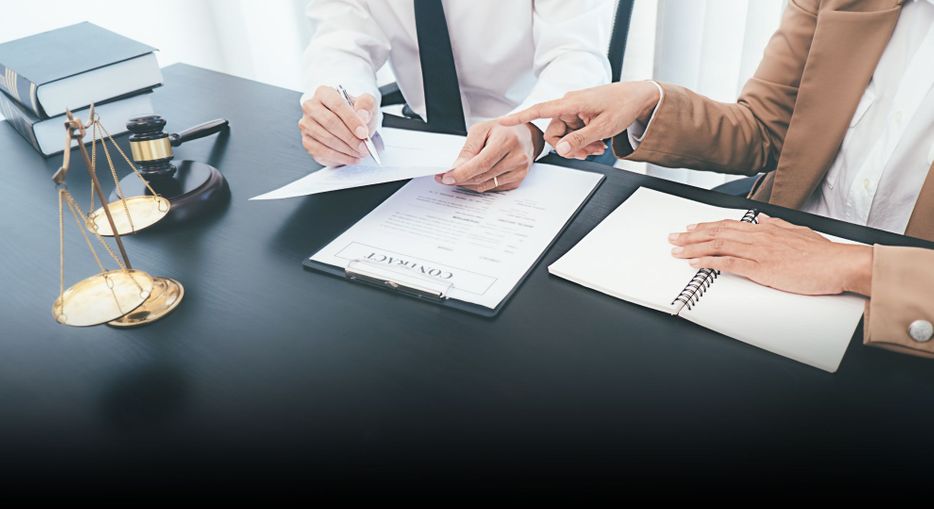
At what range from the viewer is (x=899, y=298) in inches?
25.2

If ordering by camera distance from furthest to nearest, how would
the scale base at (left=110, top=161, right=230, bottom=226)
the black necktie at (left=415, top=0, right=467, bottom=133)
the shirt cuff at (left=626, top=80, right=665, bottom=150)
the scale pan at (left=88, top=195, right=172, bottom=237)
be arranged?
the black necktie at (left=415, top=0, right=467, bottom=133) < the shirt cuff at (left=626, top=80, right=665, bottom=150) < the scale base at (left=110, top=161, right=230, bottom=226) < the scale pan at (left=88, top=195, right=172, bottom=237)

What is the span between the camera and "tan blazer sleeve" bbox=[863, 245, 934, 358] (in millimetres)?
622

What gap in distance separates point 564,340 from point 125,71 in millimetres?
988

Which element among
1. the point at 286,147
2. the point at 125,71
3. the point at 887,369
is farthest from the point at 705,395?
the point at 125,71

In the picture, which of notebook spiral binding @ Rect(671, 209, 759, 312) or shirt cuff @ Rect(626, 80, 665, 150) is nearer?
notebook spiral binding @ Rect(671, 209, 759, 312)

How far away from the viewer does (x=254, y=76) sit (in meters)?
2.76

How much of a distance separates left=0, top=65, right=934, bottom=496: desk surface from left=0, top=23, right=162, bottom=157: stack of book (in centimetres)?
44

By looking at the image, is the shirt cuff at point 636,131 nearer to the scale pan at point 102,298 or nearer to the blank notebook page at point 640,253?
the blank notebook page at point 640,253

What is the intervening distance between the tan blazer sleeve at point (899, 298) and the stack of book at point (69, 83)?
1.21 meters

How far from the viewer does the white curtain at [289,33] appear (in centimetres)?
186

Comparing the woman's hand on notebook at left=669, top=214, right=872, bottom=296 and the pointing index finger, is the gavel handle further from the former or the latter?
the woman's hand on notebook at left=669, top=214, right=872, bottom=296

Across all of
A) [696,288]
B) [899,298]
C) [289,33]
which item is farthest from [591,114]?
[289,33]

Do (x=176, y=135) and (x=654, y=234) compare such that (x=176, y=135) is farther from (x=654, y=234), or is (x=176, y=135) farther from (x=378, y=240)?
(x=654, y=234)

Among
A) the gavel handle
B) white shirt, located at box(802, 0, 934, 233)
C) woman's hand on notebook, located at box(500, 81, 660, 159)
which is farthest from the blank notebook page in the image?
the gavel handle
